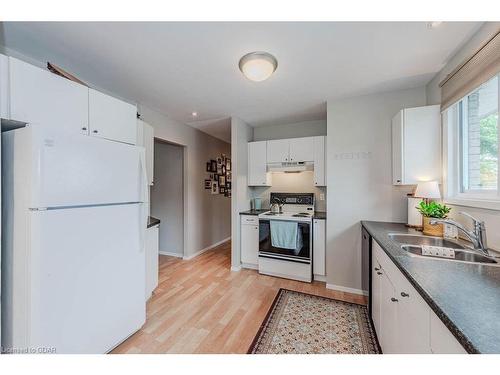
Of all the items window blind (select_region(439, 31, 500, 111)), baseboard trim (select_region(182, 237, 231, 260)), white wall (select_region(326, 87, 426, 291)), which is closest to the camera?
window blind (select_region(439, 31, 500, 111))

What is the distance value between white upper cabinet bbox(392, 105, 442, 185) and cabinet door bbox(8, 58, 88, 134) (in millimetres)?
2896

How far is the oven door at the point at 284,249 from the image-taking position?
2.74 m

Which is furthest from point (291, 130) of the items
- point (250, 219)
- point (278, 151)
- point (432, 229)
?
point (432, 229)

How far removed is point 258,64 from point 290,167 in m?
1.81

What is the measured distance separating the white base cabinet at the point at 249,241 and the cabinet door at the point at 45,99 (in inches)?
90.7

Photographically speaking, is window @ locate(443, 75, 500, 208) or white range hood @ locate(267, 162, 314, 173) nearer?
window @ locate(443, 75, 500, 208)

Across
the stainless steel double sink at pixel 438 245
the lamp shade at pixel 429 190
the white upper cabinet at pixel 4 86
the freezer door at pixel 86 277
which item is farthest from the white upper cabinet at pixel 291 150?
the white upper cabinet at pixel 4 86

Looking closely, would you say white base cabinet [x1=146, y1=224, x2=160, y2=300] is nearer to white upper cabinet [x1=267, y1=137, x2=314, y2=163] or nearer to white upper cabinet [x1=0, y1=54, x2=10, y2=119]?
white upper cabinet [x1=0, y1=54, x2=10, y2=119]

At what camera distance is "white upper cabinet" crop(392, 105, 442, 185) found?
6.40 ft

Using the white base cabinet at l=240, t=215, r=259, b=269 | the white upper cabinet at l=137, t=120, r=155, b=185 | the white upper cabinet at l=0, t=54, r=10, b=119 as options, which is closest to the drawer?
the white base cabinet at l=240, t=215, r=259, b=269
